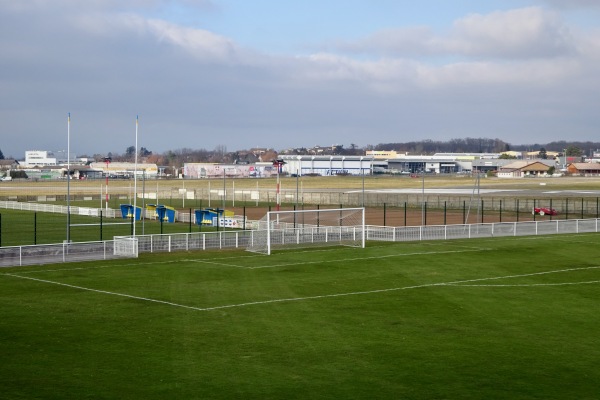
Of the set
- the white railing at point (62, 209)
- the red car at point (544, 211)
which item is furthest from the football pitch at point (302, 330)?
the white railing at point (62, 209)

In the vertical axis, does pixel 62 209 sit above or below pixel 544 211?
below

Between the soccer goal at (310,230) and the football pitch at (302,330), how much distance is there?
6.18 meters

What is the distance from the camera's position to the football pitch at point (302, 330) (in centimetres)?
1603

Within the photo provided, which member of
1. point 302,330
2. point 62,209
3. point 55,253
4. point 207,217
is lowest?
point 302,330

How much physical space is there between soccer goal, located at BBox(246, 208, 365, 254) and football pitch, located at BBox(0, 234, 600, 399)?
243 inches

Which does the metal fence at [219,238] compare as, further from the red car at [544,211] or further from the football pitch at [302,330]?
the red car at [544,211]

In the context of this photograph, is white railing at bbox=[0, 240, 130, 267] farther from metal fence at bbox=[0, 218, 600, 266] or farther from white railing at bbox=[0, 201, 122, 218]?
white railing at bbox=[0, 201, 122, 218]

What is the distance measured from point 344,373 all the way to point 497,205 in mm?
60454

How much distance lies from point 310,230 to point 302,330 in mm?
25287

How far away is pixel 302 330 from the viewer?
2153cm

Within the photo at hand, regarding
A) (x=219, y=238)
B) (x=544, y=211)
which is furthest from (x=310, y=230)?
(x=544, y=211)

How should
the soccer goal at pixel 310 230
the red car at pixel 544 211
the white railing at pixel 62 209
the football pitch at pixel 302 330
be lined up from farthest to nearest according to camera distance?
the white railing at pixel 62 209 < the red car at pixel 544 211 < the soccer goal at pixel 310 230 < the football pitch at pixel 302 330

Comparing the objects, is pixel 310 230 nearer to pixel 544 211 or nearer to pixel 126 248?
pixel 126 248

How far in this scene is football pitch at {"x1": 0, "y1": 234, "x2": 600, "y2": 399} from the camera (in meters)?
16.0
